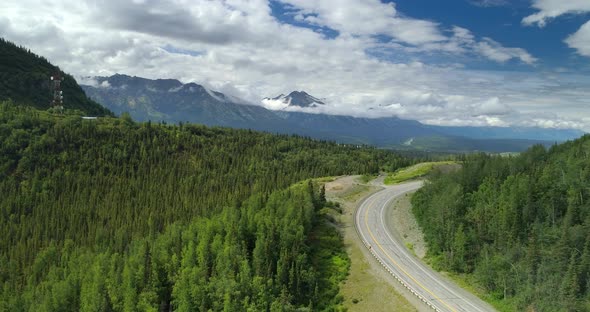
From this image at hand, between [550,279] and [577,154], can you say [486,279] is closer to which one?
[550,279]

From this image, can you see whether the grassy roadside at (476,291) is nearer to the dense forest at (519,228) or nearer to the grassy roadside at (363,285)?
the dense forest at (519,228)

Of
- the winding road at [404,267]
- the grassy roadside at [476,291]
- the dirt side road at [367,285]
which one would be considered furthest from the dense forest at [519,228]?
the dirt side road at [367,285]

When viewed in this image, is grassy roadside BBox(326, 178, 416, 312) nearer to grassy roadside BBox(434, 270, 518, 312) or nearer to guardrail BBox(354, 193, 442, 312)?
guardrail BBox(354, 193, 442, 312)

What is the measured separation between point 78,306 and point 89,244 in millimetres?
58012

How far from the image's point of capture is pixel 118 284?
286 ft

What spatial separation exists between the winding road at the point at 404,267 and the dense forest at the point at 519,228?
15.7ft

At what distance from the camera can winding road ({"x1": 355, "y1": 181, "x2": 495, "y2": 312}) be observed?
2820 inches

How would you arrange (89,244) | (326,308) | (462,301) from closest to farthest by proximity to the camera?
(462,301) → (326,308) → (89,244)

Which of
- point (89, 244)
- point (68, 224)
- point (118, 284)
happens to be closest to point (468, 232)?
point (118, 284)

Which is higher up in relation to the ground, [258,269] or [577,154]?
[577,154]

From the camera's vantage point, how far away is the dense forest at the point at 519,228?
67.1m

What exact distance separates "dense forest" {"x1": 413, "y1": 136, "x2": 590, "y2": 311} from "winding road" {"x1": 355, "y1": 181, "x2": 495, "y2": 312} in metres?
4.79

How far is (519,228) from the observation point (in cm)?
8062

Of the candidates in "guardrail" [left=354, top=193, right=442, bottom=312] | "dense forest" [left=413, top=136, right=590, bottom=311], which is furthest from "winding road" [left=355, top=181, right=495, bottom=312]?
"dense forest" [left=413, top=136, right=590, bottom=311]
